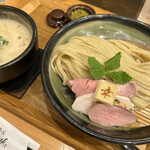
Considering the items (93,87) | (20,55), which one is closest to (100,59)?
(93,87)

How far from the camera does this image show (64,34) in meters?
1.90

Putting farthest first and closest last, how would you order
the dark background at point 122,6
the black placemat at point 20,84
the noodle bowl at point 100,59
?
the dark background at point 122,6 → the black placemat at point 20,84 → the noodle bowl at point 100,59

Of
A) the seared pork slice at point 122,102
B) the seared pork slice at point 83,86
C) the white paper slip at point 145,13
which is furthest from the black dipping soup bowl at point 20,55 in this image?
the white paper slip at point 145,13

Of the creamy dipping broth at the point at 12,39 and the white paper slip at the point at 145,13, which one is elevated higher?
the white paper slip at the point at 145,13

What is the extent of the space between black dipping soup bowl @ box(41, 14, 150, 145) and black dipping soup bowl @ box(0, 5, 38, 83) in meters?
0.16

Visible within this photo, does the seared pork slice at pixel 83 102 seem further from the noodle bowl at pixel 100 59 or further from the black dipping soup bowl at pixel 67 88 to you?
the noodle bowl at pixel 100 59

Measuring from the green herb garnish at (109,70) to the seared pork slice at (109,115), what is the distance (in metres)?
0.26

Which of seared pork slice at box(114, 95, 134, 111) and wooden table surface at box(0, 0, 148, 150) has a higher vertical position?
seared pork slice at box(114, 95, 134, 111)

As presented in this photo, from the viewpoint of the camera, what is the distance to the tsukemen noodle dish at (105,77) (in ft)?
4.78

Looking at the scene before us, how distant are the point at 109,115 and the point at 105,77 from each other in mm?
380

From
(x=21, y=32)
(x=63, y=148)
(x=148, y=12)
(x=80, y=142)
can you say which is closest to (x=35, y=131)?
(x=63, y=148)

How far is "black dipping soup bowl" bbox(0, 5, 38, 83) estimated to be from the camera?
4.86ft

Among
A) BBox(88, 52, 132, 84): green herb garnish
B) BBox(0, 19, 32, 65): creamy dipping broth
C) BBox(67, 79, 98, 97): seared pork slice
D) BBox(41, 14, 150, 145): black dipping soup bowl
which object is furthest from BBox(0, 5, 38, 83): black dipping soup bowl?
BBox(88, 52, 132, 84): green herb garnish

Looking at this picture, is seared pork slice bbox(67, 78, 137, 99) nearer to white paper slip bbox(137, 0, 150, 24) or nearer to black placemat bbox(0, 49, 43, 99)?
black placemat bbox(0, 49, 43, 99)
